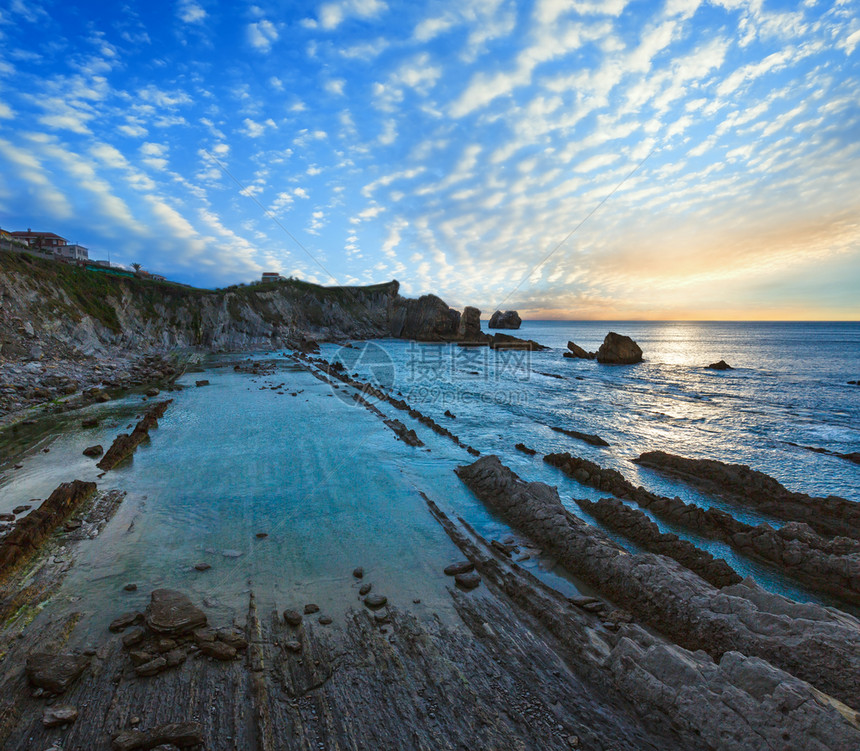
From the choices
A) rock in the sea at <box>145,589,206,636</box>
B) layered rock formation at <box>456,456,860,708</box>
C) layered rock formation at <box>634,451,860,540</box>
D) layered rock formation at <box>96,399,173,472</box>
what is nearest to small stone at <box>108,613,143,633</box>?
rock in the sea at <box>145,589,206,636</box>

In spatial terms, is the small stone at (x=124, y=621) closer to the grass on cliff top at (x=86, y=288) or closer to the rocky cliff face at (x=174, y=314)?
the rocky cliff face at (x=174, y=314)

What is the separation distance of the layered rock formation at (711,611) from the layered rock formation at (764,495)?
633 cm

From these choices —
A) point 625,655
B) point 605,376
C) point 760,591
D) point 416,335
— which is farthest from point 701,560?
point 416,335

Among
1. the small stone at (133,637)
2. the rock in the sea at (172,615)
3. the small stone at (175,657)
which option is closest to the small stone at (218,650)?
the small stone at (175,657)

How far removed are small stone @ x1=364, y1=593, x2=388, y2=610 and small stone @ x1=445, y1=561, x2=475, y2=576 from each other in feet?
5.73

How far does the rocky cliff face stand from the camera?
33.3m

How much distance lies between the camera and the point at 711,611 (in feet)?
22.5

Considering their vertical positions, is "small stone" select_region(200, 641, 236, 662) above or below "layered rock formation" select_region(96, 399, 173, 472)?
below

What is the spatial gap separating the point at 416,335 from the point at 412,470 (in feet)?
326

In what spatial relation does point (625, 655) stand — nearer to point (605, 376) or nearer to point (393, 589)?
point (393, 589)

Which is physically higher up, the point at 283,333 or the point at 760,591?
the point at 283,333

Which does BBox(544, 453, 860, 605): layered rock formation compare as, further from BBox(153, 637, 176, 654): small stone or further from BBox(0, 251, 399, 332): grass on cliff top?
BBox(0, 251, 399, 332): grass on cliff top

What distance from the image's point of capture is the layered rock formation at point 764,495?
36.5 ft

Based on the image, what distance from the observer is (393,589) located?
813cm
